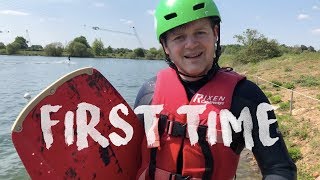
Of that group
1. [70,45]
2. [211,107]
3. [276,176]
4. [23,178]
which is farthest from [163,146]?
[70,45]

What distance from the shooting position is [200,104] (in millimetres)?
2367

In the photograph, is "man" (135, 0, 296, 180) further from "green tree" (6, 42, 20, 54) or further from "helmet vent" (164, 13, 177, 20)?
"green tree" (6, 42, 20, 54)

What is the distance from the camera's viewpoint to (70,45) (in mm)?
116750

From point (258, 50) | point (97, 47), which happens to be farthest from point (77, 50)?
point (258, 50)

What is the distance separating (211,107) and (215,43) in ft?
1.41

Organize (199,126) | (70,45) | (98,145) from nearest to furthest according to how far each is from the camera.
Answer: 1. (199,126)
2. (98,145)
3. (70,45)

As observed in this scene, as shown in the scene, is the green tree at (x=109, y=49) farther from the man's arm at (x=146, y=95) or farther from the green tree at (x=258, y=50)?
the man's arm at (x=146, y=95)

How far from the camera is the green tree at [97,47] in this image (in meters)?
129

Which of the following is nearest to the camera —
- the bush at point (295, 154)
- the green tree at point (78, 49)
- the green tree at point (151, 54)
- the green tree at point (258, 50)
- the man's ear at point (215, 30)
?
the man's ear at point (215, 30)

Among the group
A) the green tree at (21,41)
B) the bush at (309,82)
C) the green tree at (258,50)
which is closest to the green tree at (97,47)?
the green tree at (21,41)

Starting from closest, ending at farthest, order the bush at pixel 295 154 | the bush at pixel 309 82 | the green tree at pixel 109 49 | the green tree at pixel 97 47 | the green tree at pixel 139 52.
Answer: the bush at pixel 295 154 → the bush at pixel 309 82 → the green tree at pixel 97 47 → the green tree at pixel 109 49 → the green tree at pixel 139 52

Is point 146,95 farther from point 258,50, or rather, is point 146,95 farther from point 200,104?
point 258,50

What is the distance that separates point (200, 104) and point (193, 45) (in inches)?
14.6

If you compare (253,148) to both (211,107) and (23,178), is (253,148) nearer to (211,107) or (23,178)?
(211,107)
